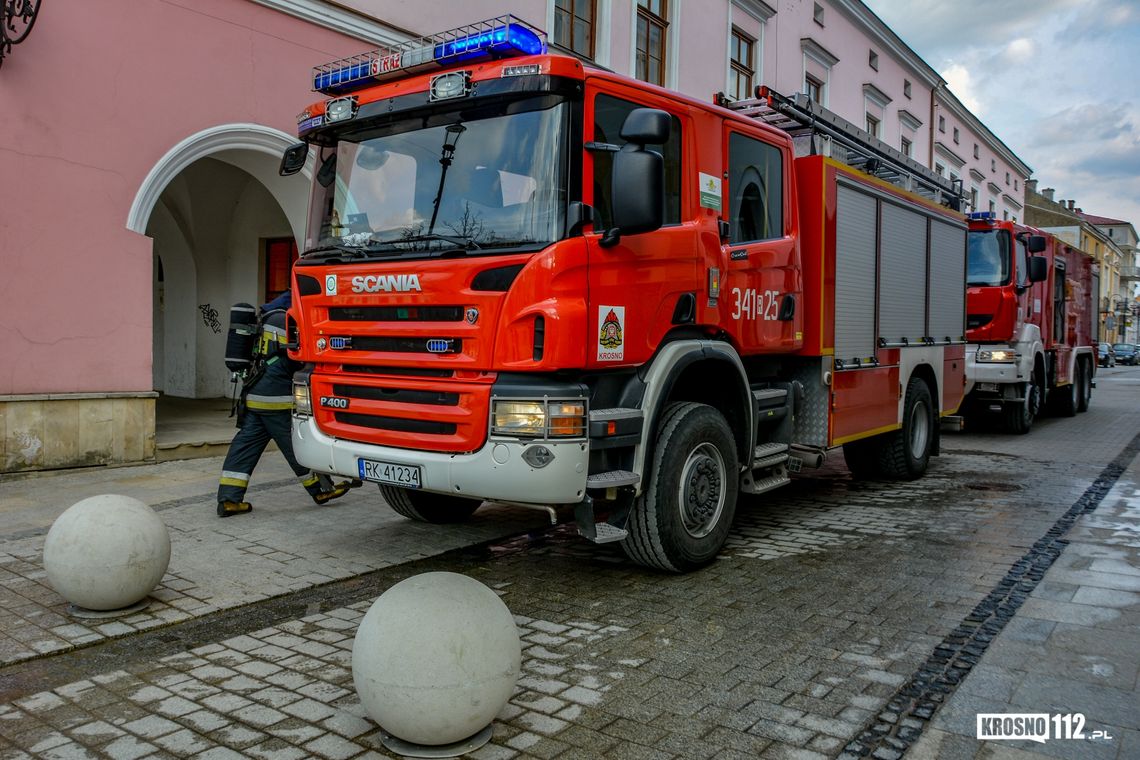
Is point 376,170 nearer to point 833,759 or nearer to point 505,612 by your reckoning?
point 505,612

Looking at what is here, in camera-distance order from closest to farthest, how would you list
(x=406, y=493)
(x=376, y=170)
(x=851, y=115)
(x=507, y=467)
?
(x=507, y=467), (x=376, y=170), (x=406, y=493), (x=851, y=115)

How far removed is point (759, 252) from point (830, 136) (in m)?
1.75

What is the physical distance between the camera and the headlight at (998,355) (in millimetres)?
12242

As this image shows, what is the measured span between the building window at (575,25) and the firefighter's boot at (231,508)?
28.9 ft

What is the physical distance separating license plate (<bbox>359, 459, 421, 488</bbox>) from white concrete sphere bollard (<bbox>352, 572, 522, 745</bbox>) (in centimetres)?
158

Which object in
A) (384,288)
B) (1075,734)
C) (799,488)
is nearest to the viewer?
(1075,734)

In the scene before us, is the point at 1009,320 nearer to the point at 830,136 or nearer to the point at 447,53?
the point at 830,136

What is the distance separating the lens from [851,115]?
2230cm

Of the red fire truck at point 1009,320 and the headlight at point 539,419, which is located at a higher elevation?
the red fire truck at point 1009,320

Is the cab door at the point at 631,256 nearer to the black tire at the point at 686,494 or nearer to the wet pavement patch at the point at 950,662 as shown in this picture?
the black tire at the point at 686,494

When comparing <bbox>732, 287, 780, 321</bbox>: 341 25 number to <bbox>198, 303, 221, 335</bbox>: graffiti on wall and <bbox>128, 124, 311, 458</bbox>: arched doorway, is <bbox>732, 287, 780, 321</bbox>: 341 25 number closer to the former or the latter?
<bbox>128, 124, 311, 458</bbox>: arched doorway

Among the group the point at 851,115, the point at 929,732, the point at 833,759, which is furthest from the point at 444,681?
the point at 851,115

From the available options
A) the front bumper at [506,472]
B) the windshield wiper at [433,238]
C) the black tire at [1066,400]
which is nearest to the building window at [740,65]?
the black tire at [1066,400]

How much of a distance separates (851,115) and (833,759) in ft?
70.9
